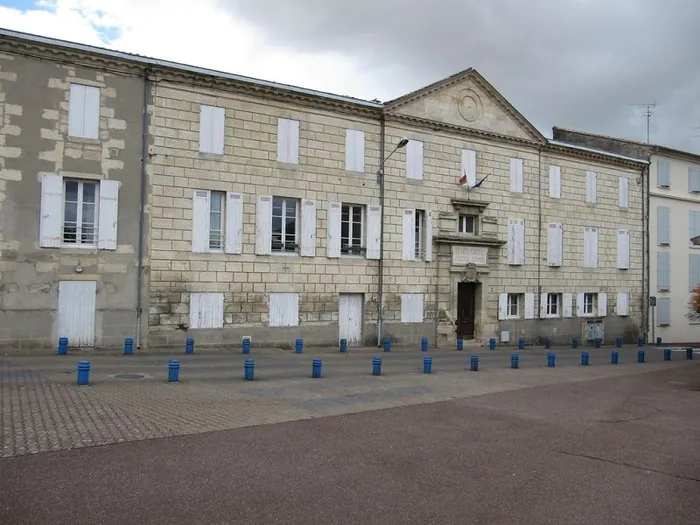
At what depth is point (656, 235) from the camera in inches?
1308

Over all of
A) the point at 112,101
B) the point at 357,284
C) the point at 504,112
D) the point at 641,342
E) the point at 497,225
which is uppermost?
the point at 504,112

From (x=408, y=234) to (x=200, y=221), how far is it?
27.6ft

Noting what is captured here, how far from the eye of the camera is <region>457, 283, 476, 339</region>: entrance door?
26.0m

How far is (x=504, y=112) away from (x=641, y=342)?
1474 centimetres

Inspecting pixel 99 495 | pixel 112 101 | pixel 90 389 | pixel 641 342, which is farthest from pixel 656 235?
pixel 99 495

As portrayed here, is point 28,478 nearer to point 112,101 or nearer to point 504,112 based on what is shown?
point 112,101

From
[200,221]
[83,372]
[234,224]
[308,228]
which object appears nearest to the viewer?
[83,372]

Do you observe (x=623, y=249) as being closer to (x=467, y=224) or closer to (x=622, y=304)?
(x=622, y=304)

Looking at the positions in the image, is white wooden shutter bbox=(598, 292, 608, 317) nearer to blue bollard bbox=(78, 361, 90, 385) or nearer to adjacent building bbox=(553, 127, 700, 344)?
adjacent building bbox=(553, 127, 700, 344)

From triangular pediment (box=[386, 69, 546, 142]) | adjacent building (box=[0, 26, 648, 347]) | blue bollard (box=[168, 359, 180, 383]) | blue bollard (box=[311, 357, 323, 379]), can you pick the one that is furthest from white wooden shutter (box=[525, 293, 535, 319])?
blue bollard (box=[168, 359, 180, 383])

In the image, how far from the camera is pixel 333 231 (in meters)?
22.0

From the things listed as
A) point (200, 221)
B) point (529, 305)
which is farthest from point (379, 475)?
point (529, 305)

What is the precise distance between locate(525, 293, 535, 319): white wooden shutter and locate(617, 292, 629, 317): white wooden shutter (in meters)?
6.58

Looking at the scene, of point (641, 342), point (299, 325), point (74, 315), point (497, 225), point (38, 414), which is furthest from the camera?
point (641, 342)
